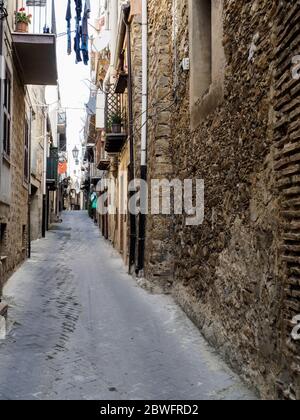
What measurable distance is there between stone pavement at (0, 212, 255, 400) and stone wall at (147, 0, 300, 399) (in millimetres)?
332

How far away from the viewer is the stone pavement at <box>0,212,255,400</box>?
164 inches

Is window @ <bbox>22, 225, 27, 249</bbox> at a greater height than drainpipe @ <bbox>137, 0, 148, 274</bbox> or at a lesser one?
lesser

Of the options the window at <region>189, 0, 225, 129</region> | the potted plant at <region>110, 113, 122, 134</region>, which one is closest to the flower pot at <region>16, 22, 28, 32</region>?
the window at <region>189, 0, 225, 129</region>

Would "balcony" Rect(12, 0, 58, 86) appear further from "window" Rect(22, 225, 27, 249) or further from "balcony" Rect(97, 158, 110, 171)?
"balcony" Rect(97, 158, 110, 171)

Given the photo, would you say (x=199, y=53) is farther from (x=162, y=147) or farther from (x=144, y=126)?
(x=144, y=126)

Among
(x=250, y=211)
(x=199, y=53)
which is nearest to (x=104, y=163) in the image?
(x=199, y=53)

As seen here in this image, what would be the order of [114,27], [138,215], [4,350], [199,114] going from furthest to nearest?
1. [114,27]
2. [138,215]
3. [199,114]
4. [4,350]

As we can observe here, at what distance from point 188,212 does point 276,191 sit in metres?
3.32

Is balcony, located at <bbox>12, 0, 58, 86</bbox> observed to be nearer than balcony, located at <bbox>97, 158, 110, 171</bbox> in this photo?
Yes

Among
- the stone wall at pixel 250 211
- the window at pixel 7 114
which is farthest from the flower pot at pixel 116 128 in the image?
the stone wall at pixel 250 211

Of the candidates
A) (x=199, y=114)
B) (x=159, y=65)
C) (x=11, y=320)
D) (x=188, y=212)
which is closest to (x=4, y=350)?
(x=11, y=320)

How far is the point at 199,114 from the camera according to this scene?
6.11 meters
